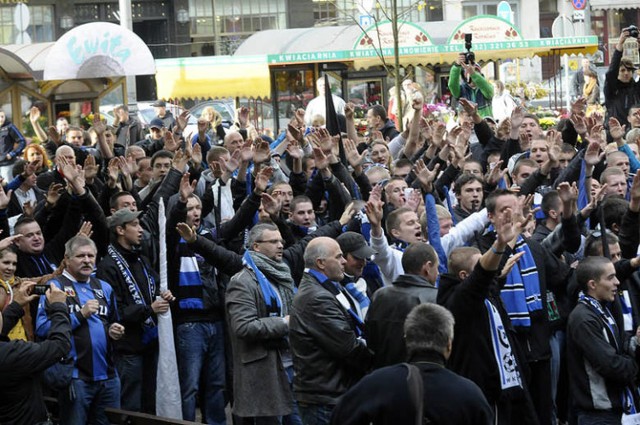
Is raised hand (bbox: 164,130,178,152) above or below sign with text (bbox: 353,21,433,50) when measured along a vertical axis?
below

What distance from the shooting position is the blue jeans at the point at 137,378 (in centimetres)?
1052

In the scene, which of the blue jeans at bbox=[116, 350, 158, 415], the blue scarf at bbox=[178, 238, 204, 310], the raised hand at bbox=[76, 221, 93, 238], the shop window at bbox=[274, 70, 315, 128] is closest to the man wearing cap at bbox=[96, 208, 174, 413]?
the blue jeans at bbox=[116, 350, 158, 415]

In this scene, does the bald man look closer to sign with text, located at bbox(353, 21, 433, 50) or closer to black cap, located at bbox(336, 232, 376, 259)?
black cap, located at bbox(336, 232, 376, 259)

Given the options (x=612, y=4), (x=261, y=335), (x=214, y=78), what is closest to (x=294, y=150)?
(x=261, y=335)

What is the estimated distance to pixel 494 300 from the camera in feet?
28.2

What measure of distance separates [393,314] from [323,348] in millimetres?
601

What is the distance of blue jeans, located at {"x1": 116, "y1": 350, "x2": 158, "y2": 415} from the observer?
10.5m

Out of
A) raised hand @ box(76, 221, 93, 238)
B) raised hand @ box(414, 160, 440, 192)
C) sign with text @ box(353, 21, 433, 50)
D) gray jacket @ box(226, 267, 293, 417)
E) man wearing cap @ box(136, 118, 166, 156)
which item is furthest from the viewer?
sign with text @ box(353, 21, 433, 50)

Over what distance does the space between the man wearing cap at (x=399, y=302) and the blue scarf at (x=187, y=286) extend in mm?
2834

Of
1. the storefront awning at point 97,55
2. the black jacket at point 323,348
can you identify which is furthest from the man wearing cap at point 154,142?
the black jacket at point 323,348

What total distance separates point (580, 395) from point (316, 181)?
11.8 feet

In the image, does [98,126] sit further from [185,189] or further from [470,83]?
[470,83]

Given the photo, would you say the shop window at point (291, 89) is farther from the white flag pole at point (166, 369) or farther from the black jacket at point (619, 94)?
the white flag pole at point (166, 369)

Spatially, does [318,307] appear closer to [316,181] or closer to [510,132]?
[316,181]
